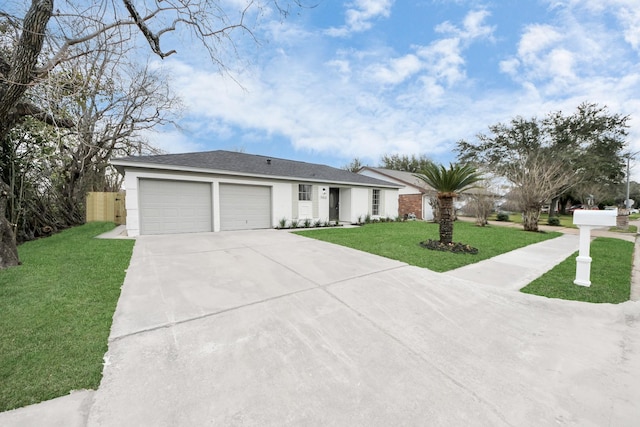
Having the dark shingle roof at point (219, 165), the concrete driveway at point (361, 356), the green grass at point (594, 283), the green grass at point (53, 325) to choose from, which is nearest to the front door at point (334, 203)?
the dark shingle roof at point (219, 165)

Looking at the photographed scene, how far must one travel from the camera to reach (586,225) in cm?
403

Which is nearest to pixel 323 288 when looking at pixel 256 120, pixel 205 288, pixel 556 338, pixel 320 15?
pixel 205 288

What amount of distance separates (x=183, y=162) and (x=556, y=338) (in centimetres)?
1070

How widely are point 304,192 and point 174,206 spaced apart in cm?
582

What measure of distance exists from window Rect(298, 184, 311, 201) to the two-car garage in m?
1.69

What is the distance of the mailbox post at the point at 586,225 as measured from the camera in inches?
149

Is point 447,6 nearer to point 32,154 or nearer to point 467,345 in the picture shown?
point 467,345

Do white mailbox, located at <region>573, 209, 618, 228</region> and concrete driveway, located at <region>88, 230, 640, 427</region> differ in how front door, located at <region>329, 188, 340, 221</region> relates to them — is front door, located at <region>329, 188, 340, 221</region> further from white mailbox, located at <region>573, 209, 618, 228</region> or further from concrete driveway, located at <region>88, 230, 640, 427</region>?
white mailbox, located at <region>573, 209, 618, 228</region>

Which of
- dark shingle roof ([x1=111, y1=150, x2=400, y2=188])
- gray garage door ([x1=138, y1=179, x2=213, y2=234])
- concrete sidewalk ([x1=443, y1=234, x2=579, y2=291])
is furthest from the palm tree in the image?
gray garage door ([x1=138, y1=179, x2=213, y2=234])

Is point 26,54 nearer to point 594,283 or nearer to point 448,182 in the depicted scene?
point 448,182

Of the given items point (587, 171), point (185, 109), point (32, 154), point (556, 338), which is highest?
point (185, 109)

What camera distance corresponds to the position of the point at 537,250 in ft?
24.2

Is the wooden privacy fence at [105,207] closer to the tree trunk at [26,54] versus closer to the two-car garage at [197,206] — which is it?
the two-car garage at [197,206]

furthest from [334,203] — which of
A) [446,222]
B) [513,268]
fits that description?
[513,268]
